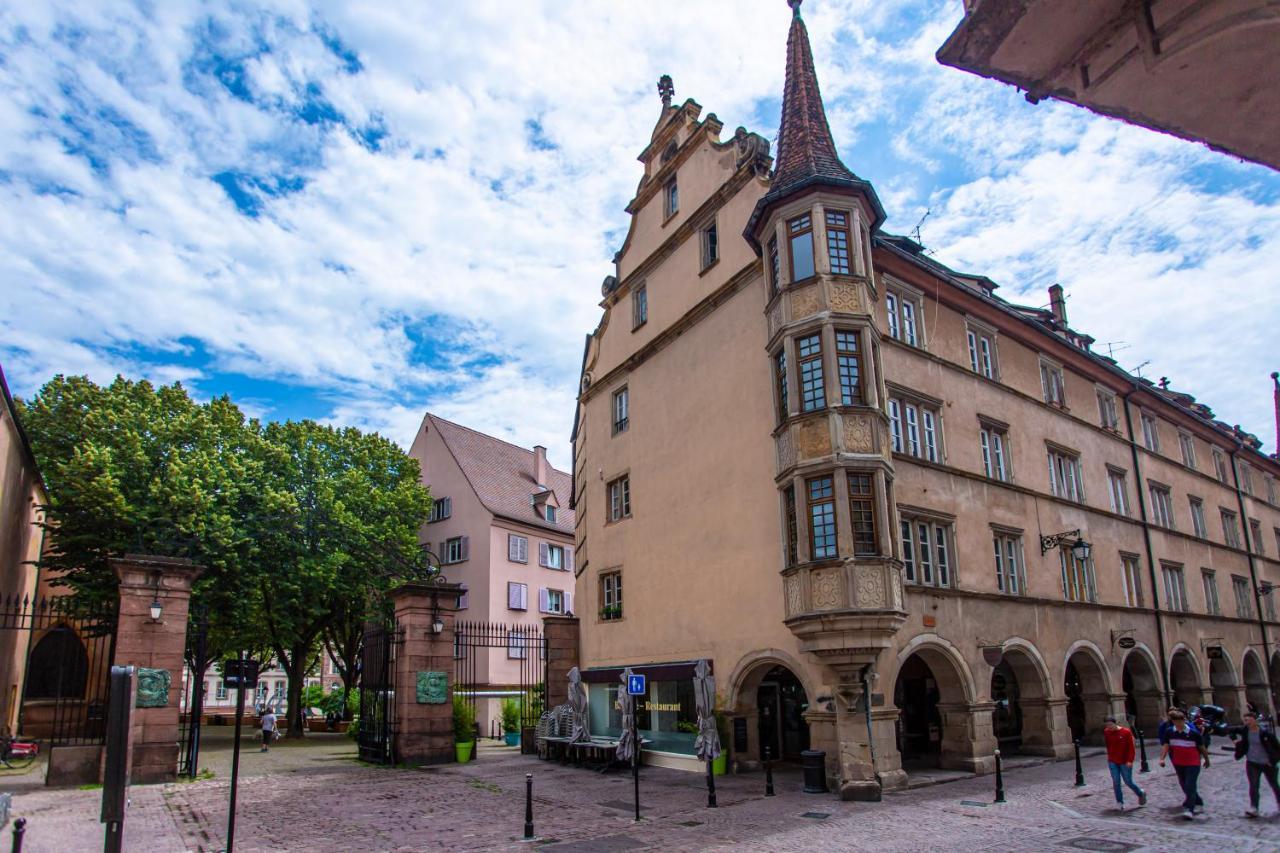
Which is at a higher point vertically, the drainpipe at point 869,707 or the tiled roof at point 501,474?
the tiled roof at point 501,474

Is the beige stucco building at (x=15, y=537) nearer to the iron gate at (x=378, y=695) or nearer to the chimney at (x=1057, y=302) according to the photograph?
the iron gate at (x=378, y=695)

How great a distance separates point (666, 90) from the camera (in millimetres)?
28422

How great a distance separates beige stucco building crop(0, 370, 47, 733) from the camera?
2577 centimetres

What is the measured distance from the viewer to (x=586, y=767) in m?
23.3

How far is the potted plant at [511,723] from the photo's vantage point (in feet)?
108

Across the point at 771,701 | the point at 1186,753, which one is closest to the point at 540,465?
the point at 771,701

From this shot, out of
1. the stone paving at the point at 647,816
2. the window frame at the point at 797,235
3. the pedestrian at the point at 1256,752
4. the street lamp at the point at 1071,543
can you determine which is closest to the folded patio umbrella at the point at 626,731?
the stone paving at the point at 647,816

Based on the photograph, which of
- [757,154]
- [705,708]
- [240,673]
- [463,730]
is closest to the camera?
[240,673]

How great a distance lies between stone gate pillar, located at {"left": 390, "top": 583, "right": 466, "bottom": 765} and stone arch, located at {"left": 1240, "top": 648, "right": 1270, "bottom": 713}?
3084 centimetres

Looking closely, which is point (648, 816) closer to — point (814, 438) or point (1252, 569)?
point (814, 438)

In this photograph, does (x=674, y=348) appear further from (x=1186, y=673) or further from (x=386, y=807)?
(x=1186, y=673)

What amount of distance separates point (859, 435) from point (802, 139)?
7862mm

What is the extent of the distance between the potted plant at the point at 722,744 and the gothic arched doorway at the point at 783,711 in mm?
2026

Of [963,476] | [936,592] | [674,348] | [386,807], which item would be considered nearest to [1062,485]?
[963,476]
